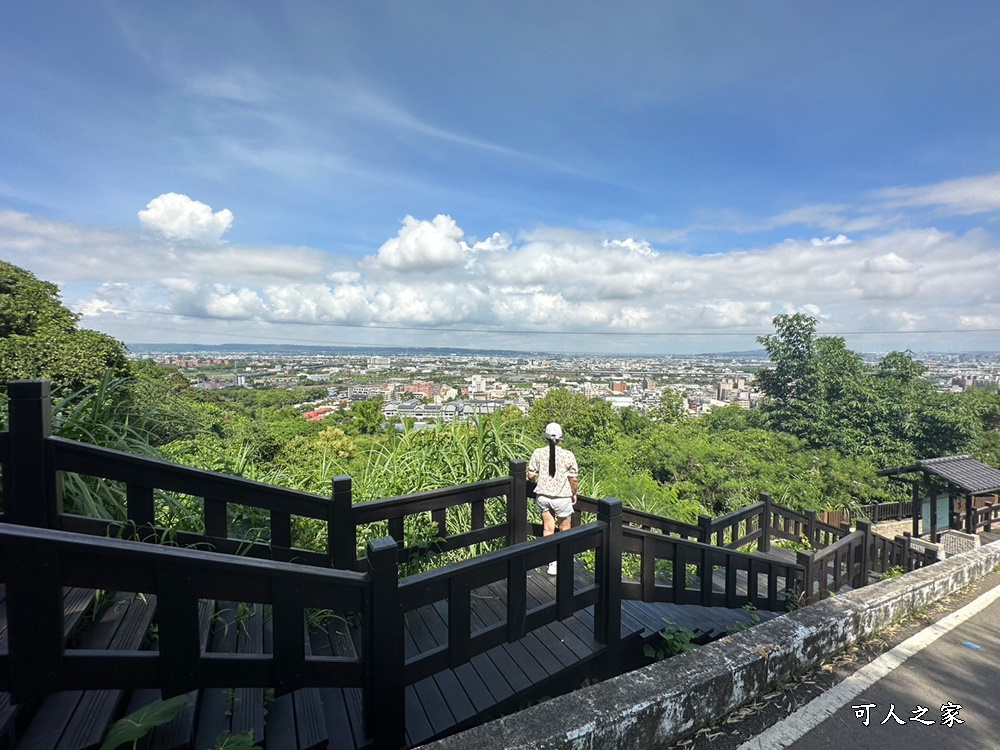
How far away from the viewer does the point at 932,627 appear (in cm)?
266

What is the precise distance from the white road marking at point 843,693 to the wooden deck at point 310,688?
0.94 m

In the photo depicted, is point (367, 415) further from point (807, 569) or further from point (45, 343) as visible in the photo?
point (807, 569)

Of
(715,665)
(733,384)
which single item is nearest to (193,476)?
(715,665)

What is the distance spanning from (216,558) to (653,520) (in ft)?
10.5

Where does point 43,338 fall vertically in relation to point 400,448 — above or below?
above

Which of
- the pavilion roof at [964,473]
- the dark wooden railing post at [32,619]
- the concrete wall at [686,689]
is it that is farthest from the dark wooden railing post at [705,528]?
the pavilion roof at [964,473]

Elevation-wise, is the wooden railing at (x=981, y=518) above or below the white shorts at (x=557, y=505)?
below

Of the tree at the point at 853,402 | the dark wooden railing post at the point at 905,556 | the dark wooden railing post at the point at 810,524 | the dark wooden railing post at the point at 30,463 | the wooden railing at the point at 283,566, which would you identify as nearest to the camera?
the wooden railing at the point at 283,566

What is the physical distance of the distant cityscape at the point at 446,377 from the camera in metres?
10.4

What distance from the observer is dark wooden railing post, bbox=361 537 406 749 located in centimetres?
158

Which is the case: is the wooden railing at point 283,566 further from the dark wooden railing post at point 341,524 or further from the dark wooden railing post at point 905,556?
the dark wooden railing post at point 905,556

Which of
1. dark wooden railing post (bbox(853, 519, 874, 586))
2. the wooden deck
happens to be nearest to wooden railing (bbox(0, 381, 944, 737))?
the wooden deck

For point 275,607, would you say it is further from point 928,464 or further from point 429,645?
point 928,464

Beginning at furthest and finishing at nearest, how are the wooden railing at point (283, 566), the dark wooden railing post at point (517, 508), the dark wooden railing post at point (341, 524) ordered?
1. the dark wooden railing post at point (517, 508)
2. the dark wooden railing post at point (341, 524)
3. the wooden railing at point (283, 566)
